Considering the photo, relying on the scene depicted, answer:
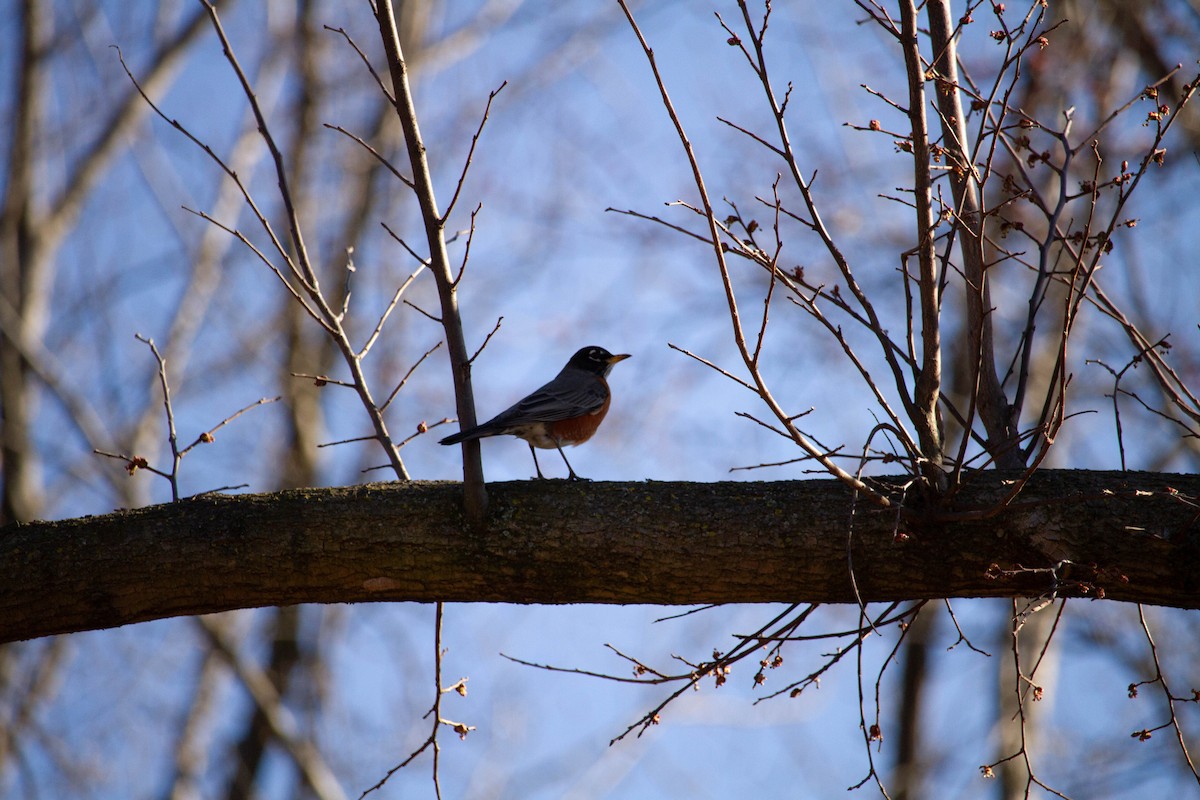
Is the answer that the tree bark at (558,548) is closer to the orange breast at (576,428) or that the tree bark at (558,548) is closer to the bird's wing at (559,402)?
the bird's wing at (559,402)

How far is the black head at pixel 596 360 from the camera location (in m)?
6.90

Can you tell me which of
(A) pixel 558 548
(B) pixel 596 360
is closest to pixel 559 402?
(B) pixel 596 360

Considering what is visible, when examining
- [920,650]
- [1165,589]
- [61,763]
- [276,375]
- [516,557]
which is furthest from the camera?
[276,375]

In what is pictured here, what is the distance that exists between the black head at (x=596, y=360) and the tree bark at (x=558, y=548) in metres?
3.63

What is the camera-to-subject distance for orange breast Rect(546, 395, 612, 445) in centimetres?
545

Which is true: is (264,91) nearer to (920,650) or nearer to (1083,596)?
(920,650)

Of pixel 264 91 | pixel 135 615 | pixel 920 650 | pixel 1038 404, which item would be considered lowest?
pixel 135 615

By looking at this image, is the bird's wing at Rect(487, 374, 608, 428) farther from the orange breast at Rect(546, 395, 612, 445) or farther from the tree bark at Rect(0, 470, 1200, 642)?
the tree bark at Rect(0, 470, 1200, 642)

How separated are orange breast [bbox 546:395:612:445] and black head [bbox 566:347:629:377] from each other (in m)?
1.13

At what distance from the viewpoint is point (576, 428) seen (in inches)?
218

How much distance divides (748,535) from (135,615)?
2.04 meters

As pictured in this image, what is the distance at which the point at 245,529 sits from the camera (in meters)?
3.21

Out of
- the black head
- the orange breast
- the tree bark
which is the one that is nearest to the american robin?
the orange breast

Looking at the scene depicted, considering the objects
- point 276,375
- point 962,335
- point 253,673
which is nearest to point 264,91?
point 276,375
